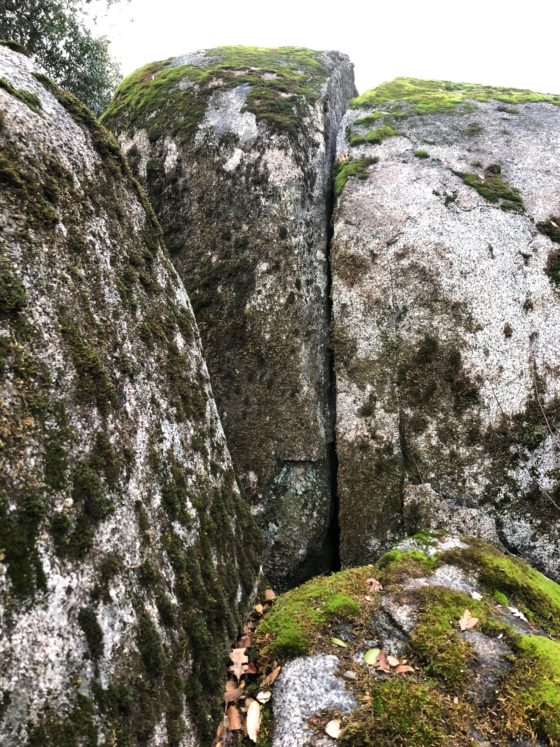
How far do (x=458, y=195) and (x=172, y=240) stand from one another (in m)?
5.40

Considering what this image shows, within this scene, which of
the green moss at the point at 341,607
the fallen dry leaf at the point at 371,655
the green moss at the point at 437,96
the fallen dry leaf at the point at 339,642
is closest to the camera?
the fallen dry leaf at the point at 371,655

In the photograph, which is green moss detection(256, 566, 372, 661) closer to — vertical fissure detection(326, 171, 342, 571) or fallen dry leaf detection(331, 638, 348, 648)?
fallen dry leaf detection(331, 638, 348, 648)

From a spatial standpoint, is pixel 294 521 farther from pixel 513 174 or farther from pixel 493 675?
pixel 513 174

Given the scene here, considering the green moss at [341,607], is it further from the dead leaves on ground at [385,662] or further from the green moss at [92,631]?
the green moss at [92,631]

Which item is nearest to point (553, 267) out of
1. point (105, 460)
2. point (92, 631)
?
point (105, 460)

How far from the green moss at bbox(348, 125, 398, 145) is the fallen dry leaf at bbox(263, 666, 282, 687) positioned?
999 cm

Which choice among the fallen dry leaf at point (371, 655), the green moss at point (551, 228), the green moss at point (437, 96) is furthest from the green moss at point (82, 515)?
the green moss at point (437, 96)

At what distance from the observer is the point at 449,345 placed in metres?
8.26

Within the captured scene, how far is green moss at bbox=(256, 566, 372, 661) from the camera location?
4.63 m

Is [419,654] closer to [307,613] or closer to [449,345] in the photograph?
[307,613]

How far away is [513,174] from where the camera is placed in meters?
9.80

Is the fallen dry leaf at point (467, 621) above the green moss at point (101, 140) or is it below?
below

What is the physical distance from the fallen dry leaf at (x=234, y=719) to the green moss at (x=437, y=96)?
1185 cm

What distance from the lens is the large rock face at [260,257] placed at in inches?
311
